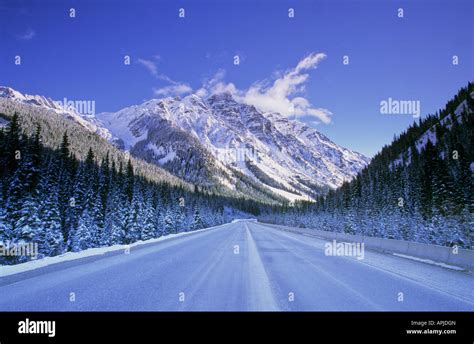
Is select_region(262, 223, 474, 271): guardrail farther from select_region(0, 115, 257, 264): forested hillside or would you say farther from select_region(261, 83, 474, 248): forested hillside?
select_region(0, 115, 257, 264): forested hillside

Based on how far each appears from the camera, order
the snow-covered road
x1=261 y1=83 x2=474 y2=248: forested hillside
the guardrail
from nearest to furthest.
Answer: the snow-covered road, the guardrail, x1=261 y1=83 x2=474 y2=248: forested hillside

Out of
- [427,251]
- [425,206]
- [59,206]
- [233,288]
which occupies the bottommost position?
[427,251]

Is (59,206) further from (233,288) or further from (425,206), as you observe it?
(425,206)

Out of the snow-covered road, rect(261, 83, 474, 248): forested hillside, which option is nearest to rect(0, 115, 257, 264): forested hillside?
the snow-covered road

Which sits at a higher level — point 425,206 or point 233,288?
point 425,206

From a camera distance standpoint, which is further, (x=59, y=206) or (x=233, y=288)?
(x=59, y=206)

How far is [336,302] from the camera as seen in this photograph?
5379 millimetres
